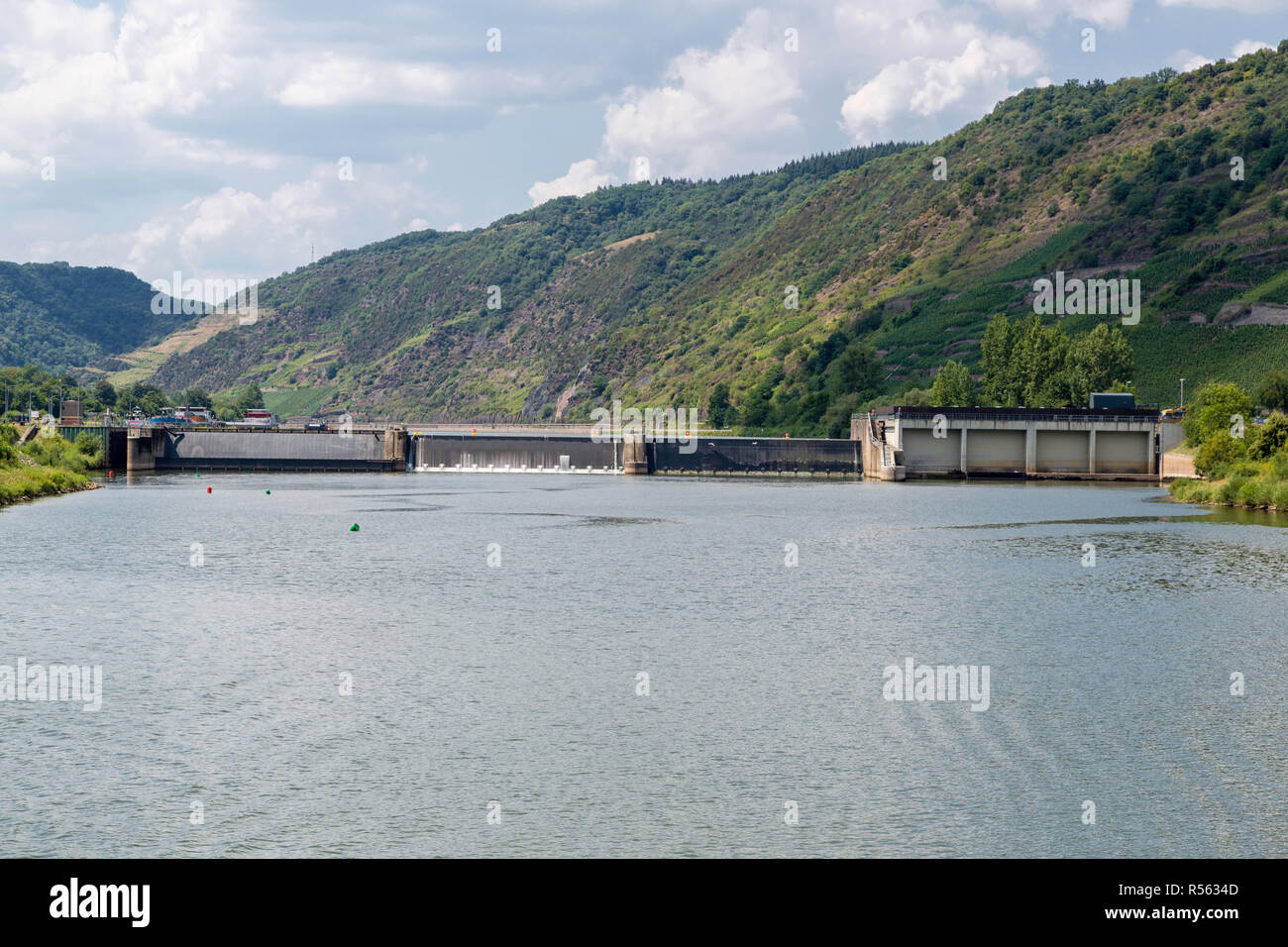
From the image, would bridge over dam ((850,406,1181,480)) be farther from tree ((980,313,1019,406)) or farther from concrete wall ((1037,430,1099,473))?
tree ((980,313,1019,406))

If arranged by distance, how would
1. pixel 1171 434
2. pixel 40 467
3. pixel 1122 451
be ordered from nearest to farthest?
pixel 40 467
pixel 1171 434
pixel 1122 451

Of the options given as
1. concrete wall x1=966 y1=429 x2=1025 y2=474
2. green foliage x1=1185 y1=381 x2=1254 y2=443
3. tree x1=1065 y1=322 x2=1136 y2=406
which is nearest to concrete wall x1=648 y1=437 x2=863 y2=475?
concrete wall x1=966 y1=429 x2=1025 y2=474

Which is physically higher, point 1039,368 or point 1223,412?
point 1039,368

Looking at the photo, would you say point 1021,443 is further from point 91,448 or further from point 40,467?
point 91,448

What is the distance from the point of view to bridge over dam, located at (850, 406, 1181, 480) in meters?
127

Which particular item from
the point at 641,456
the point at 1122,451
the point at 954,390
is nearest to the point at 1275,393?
the point at 1122,451

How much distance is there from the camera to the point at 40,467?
105938mm

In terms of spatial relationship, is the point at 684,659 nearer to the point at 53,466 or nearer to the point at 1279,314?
the point at 53,466

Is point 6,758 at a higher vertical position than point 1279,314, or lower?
lower

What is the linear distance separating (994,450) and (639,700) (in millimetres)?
106538

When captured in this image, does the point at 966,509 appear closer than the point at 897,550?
No
